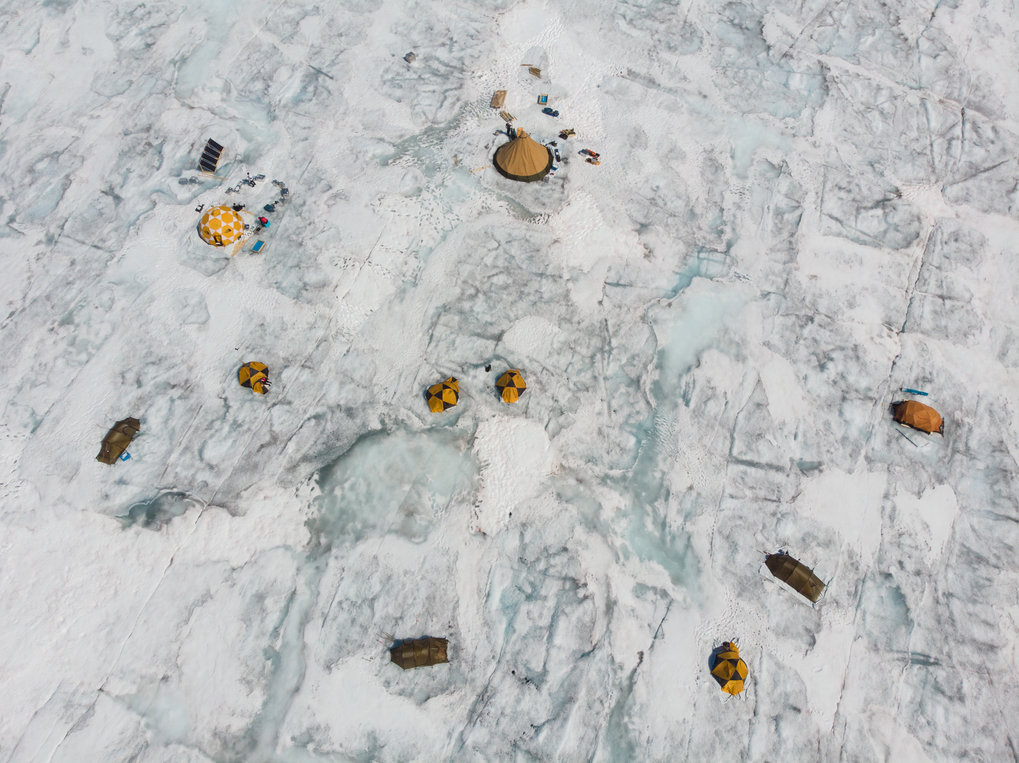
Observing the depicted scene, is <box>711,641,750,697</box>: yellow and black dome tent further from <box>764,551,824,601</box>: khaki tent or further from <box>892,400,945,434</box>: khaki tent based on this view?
<box>892,400,945,434</box>: khaki tent

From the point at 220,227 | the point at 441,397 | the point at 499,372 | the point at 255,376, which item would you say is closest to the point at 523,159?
the point at 499,372

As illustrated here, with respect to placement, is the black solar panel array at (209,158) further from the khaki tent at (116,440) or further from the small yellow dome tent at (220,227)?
the khaki tent at (116,440)

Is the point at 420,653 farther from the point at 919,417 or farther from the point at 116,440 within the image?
the point at 919,417

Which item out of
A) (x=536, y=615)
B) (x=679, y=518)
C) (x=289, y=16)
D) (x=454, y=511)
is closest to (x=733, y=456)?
(x=679, y=518)

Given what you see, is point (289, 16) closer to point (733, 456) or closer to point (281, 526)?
point (281, 526)

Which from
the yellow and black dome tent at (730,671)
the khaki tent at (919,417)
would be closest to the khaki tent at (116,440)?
the yellow and black dome tent at (730,671)
